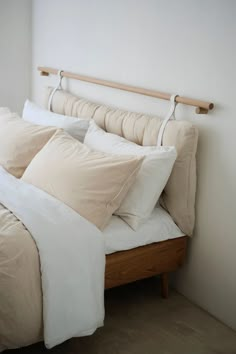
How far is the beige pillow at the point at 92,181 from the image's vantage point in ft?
5.98

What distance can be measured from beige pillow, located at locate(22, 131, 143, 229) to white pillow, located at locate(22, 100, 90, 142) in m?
0.46

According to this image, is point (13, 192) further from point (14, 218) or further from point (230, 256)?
point (230, 256)

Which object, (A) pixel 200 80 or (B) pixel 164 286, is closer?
(A) pixel 200 80

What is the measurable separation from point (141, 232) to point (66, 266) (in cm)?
45

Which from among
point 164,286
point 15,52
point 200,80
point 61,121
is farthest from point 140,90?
point 15,52

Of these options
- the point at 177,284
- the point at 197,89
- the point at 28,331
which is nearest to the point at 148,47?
the point at 197,89

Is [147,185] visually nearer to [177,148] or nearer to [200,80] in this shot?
[177,148]

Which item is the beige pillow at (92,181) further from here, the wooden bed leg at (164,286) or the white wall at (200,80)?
the wooden bed leg at (164,286)

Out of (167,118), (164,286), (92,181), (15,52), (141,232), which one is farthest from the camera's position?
(15,52)

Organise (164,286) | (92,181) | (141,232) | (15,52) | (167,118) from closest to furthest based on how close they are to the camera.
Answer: (92,181) < (141,232) < (167,118) < (164,286) < (15,52)

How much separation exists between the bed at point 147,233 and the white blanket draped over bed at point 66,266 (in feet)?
0.12

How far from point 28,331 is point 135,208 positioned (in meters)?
0.70

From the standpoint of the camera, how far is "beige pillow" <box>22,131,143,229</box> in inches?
71.8

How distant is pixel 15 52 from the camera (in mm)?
3447
